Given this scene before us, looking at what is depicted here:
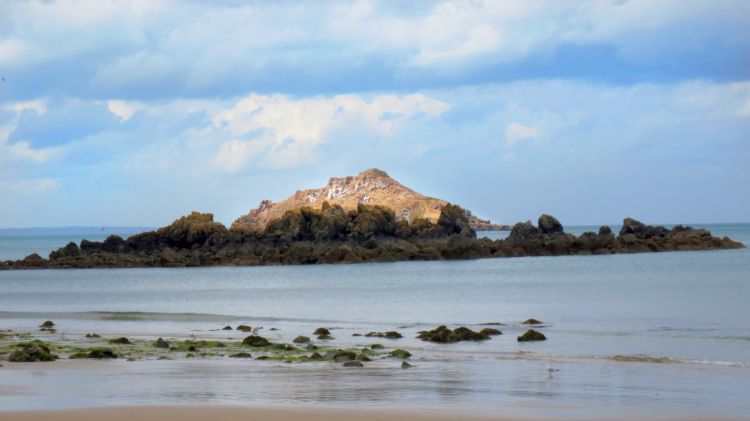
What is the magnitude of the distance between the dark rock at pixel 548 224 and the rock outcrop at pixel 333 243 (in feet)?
0.31

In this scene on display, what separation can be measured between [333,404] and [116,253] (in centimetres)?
7334

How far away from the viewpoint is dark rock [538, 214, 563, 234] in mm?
87938

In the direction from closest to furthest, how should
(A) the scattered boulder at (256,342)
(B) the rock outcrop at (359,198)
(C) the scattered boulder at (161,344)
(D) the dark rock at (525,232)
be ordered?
(C) the scattered boulder at (161,344) < (A) the scattered boulder at (256,342) < (D) the dark rock at (525,232) < (B) the rock outcrop at (359,198)

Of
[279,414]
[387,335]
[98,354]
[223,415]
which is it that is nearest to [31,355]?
[98,354]

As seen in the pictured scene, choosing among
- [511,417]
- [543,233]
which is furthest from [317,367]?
[543,233]

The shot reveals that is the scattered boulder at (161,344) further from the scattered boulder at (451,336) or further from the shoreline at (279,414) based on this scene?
the shoreline at (279,414)

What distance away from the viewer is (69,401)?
13781 mm

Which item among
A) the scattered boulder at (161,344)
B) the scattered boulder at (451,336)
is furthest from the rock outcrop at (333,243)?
the scattered boulder at (161,344)

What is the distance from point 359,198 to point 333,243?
75.0 metres

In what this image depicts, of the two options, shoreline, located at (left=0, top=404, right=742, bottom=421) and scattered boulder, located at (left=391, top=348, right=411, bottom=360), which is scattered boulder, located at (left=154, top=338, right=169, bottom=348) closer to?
scattered boulder, located at (left=391, top=348, right=411, bottom=360)

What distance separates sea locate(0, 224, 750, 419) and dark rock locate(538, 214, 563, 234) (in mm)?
20191

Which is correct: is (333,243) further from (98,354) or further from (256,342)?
(98,354)

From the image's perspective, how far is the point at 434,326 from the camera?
3014 cm

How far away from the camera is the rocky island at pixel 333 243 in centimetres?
7881
